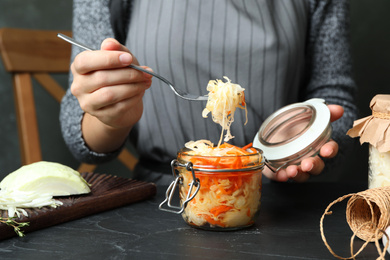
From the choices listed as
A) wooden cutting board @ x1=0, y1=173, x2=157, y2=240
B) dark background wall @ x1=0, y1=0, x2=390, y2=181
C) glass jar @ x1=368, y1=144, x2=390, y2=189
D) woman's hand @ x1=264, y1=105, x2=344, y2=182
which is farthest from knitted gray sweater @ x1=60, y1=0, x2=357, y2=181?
dark background wall @ x1=0, y1=0, x2=390, y2=181

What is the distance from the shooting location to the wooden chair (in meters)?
1.72

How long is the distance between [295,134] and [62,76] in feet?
4.90

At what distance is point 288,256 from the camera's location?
695mm

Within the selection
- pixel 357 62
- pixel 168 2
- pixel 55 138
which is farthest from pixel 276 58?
pixel 55 138

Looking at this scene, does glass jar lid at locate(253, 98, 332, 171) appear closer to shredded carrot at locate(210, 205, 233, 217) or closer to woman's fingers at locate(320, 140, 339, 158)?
woman's fingers at locate(320, 140, 339, 158)

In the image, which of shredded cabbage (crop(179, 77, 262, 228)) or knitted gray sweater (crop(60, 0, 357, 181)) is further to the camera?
knitted gray sweater (crop(60, 0, 357, 181))

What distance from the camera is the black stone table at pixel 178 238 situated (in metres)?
0.71

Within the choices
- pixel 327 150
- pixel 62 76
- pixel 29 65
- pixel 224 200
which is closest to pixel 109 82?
pixel 224 200

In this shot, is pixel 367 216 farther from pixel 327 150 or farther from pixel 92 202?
pixel 92 202

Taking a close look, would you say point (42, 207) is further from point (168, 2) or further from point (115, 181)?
point (168, 2)

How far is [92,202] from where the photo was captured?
936 millimetres

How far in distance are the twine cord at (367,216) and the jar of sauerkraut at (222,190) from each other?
0.43 feet

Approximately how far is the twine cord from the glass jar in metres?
0.07

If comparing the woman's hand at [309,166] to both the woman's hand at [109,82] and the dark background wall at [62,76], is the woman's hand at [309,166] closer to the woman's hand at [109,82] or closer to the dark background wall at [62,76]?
the woman's hand at [109,82]
